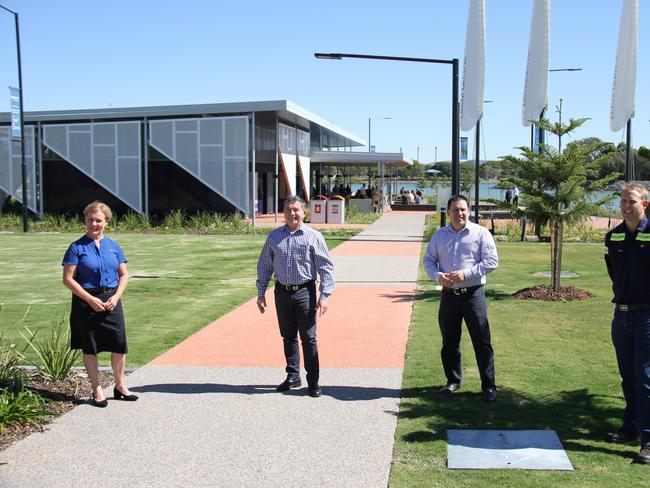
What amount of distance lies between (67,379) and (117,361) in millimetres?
912

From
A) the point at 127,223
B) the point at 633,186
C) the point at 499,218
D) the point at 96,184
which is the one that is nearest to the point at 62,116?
the point at 96,184

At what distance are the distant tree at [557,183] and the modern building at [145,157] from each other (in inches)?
701

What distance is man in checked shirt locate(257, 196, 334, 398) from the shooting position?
638cm

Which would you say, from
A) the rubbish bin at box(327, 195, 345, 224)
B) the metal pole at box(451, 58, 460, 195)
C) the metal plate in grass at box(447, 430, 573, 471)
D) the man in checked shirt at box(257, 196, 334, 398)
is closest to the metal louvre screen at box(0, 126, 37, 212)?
the rubbish bin at box(327, 195, 345, 224)

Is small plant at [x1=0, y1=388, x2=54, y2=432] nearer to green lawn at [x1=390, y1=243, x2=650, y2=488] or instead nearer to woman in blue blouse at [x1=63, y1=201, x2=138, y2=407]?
woman in blue blouse at [x1=63, y1=201, x2=138, y2=407]

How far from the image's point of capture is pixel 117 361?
6219 millimetres

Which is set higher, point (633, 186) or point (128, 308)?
point (633, 186)

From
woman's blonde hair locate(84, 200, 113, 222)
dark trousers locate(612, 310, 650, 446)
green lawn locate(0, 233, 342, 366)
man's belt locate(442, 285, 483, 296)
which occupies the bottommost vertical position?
green lawn locate(0, 233, 342, 366)

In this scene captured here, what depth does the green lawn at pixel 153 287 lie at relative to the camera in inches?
366

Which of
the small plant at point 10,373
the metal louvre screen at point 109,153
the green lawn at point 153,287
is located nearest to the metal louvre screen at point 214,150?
the metal louvre screen at point 109,153

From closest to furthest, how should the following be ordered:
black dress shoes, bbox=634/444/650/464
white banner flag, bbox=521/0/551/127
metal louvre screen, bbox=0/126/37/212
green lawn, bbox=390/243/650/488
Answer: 1. green lawn, bbox=390/243/650/488
2. black dress shoes, bbox=634/444/650/464
3. white banner flag, bbox=521/0/551/127
4. metal louvre screen, bbox=0/126/37/212

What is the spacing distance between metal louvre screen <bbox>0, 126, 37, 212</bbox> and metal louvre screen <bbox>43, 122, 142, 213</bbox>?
1364mm

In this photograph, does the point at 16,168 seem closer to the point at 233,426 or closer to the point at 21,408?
the point at 21,408

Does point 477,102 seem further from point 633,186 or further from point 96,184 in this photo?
point 96,184
